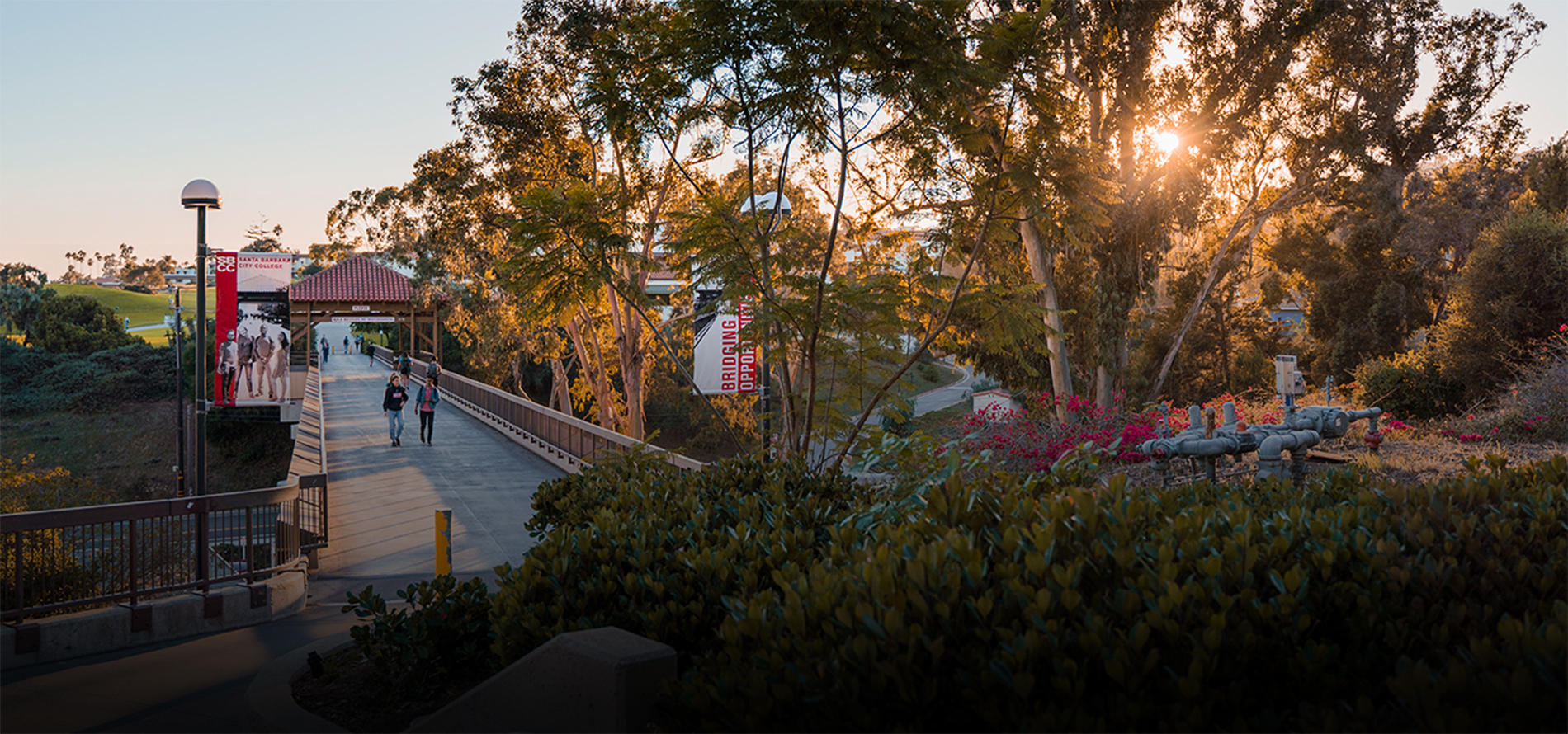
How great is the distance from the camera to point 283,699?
514 centimetres

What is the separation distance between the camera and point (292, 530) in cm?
1073

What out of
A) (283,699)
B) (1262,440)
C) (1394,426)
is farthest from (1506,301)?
(283,699)

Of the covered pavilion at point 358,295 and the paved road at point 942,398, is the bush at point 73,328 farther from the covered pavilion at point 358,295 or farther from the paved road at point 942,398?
the paved road at point 942,398

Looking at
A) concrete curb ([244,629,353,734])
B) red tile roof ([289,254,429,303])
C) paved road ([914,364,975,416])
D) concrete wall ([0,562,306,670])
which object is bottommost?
paved road ([914,364,975,416])

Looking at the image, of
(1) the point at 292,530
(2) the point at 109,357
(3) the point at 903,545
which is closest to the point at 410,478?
(1) the point at 292,530

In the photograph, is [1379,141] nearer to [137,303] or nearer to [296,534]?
[296,534]

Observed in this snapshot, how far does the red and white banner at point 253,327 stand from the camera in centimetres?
1502

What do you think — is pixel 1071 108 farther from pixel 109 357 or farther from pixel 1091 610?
pixel 109 357

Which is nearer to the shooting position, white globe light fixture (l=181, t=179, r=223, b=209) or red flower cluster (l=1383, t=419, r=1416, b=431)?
white globe light fixture (l=181, t=179, r=223, b=209)

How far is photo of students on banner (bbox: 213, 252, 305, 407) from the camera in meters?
15.0

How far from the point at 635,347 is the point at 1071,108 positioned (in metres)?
19.7

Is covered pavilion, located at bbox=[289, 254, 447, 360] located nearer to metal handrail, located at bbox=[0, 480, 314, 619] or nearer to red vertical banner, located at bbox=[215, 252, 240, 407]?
red vertical banner, located at bbox=[215, 252, 240, 407]

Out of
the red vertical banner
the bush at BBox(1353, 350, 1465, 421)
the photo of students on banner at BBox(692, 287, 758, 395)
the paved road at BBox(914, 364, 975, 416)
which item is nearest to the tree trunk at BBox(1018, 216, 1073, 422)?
the bush at BBox(1353, 350, 1465, 421)

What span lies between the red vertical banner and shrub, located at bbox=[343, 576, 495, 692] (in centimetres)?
1173
